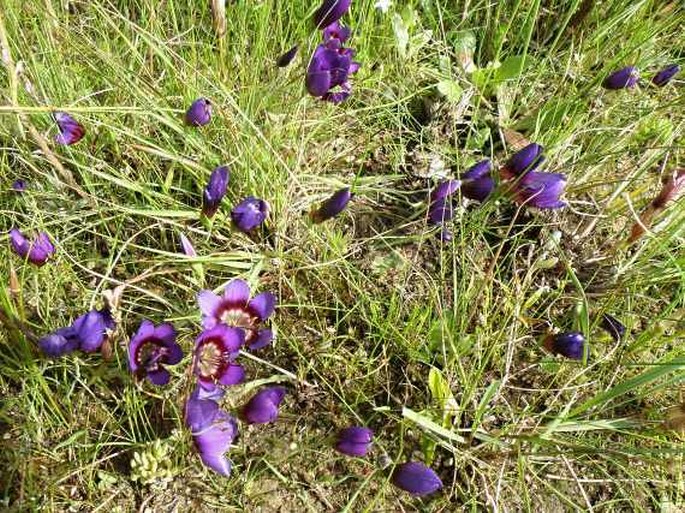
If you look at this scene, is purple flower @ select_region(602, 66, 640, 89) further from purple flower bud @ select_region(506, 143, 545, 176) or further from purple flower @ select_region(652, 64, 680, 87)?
purple flower bud @ select_region(506, 143, 545, 176)

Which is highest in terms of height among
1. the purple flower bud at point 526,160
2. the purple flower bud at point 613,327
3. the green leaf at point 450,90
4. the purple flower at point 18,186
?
the purple flower at point 18,186

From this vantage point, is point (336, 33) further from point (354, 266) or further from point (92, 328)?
point (92, 328)

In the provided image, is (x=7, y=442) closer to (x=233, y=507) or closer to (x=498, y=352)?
(x=233, y=507)

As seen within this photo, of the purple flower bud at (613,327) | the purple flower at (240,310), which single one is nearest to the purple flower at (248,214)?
the purple flower at (240,310)

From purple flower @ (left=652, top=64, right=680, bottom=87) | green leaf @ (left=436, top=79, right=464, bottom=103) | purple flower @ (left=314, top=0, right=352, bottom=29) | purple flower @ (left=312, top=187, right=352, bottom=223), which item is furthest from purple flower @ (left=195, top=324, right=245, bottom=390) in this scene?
purple flower @ (left=652, top=64, right=680, bottom=87)

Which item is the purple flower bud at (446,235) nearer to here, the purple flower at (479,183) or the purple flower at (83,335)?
the purple flower at (479,183)

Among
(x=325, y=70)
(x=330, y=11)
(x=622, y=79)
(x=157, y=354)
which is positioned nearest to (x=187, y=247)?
(x=157, y=354)
